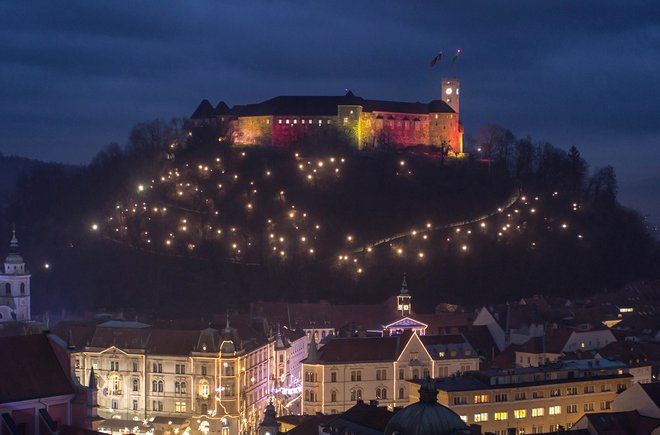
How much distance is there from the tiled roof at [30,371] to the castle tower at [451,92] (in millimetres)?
93317

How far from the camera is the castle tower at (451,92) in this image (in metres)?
123

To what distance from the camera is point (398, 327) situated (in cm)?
7362

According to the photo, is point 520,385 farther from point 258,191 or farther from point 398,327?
point 258,191

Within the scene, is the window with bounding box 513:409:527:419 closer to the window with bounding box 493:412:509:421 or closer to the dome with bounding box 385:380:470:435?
the window with bounding box 493:412:509:421

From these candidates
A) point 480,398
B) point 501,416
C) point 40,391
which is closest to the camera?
point 40,391

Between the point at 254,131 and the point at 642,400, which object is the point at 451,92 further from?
the point at 642,400

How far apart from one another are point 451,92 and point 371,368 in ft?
231

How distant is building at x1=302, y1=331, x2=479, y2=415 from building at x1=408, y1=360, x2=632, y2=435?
17.7 ft

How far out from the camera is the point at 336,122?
111m

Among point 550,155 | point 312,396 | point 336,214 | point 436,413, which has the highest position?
point 550,155

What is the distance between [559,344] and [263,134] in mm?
53543

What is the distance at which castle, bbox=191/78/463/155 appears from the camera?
4333 inches

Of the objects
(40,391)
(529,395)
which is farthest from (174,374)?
(40,391)

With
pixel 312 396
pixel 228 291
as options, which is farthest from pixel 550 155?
pixel 312 396
